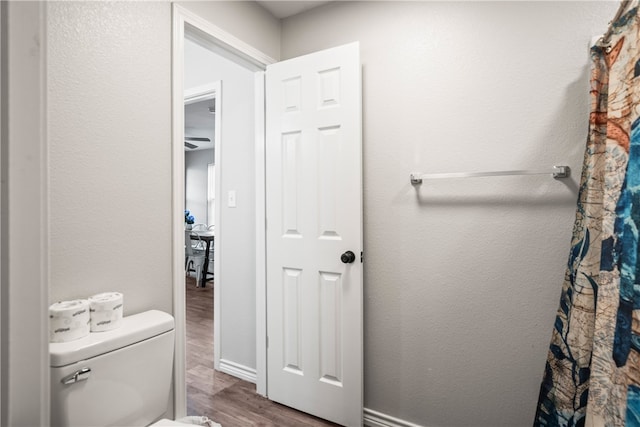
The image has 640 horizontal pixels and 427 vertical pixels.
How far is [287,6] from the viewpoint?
196cm

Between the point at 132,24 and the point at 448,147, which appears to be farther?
the point at 448,147

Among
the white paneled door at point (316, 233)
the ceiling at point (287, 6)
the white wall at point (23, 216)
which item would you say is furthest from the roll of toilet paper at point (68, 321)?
the ceiling at point (287, 6)

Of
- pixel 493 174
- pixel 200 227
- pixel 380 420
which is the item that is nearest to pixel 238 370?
pixel 380 420

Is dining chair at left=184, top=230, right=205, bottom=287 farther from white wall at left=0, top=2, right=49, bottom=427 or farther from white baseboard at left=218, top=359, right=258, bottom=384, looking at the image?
white wall at left=0, top=2, right=49, bottom=427

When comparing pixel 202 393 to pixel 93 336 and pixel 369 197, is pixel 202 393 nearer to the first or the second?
pixel 93 336

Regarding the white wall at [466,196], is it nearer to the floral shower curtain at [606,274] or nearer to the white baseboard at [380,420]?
the white baseboard at [380,420]

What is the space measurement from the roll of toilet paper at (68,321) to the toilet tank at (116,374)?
0.08 ft

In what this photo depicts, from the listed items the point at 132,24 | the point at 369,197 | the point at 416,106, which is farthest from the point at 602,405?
the point at 132,24

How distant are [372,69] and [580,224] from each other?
47.7 inches

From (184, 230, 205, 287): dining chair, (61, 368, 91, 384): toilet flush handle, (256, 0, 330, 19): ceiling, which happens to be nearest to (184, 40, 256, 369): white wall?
(256, 0, 330, 19): ceiling

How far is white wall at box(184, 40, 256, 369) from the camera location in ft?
7.29

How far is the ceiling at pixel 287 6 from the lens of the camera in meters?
1.92

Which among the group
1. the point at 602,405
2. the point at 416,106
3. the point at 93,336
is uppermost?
the point at 416,106

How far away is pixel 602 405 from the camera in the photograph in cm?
92
